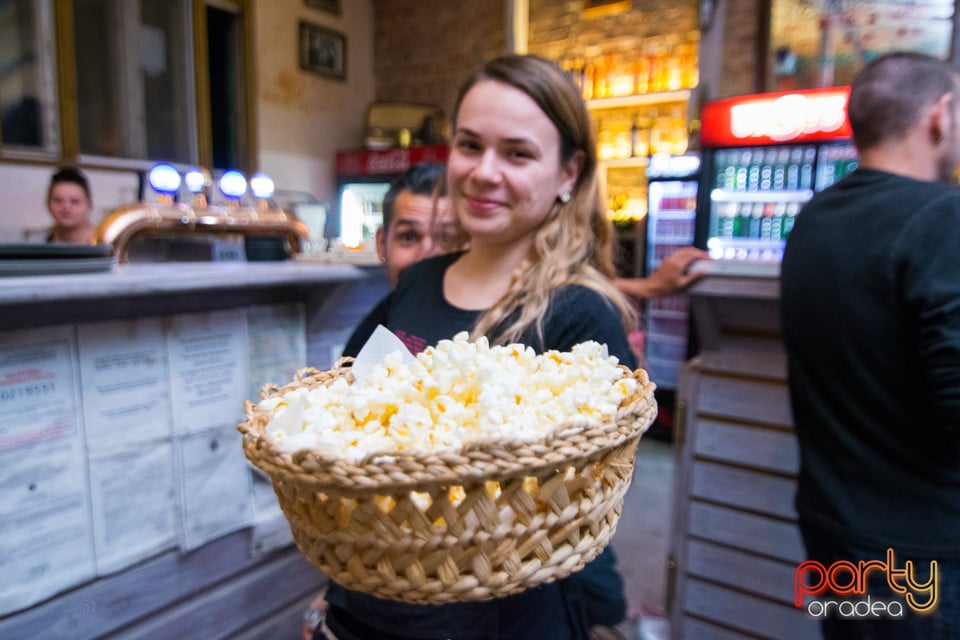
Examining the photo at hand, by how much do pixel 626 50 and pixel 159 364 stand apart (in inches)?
203

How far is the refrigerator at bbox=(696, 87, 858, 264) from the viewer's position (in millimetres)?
3988

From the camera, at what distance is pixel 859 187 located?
1415mm

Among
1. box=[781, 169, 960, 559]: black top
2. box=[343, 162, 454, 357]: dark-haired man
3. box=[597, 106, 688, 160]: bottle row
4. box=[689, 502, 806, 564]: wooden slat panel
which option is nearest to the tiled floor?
box=[689, 502, 806, 564]: wooden slat panel

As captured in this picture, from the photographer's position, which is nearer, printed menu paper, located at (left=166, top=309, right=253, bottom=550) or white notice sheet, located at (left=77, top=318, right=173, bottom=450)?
white notice sheet, located at (left=77, top=318, right=173, bottom=450)

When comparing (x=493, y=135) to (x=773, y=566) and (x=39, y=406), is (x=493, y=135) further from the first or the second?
(x=773, y=566)

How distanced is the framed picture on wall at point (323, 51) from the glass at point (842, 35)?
4259mm

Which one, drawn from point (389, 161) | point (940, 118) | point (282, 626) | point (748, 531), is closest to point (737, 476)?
point (748, 531)

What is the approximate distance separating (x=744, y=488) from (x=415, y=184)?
4.86 ft

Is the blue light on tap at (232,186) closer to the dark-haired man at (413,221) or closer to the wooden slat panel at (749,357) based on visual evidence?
the dark-haired man at (413,221)

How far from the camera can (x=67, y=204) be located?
3594 mm

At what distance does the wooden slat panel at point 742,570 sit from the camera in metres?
2.01

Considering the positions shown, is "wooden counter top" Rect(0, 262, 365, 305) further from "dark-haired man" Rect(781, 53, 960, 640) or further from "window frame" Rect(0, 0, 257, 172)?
"window frame" Rect(0, 0, 257, 172)

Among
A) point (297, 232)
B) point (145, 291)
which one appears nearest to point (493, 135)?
point (145, 291)

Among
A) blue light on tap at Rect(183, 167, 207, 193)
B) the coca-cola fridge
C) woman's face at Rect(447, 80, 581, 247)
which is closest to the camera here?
woman's face at Rect(447, 80, 581, 247)
